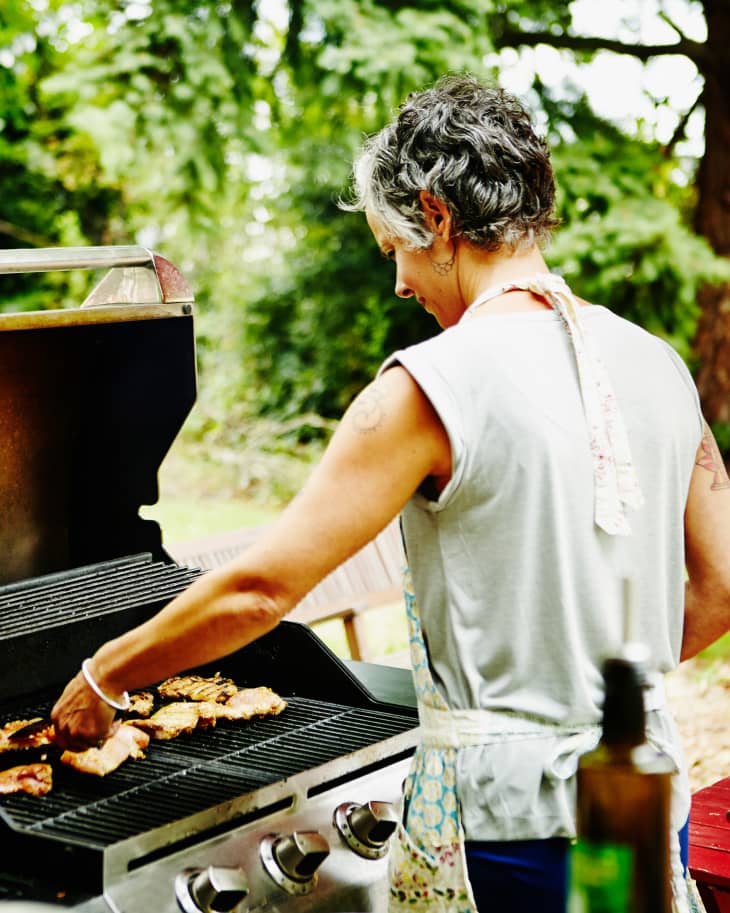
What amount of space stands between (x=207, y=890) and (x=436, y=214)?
1065 millimetres

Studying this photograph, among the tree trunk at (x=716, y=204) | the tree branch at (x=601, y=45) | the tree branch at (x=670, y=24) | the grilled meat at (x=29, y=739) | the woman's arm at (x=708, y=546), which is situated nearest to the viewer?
the woman's arm at (x=708, y=546)

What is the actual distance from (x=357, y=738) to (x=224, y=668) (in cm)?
56

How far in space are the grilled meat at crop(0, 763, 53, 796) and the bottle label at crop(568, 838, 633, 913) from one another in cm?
106

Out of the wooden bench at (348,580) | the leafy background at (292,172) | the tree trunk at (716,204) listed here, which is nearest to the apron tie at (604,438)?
the wooden bench at (348,580)

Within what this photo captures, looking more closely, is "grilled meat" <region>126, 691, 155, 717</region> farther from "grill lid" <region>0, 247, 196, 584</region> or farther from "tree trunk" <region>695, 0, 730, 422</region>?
"tree trunk" <region>695, 0, 730, 422</region>

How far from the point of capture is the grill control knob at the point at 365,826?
1877 mm

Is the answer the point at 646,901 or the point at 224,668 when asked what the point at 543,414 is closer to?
the point at 646,901

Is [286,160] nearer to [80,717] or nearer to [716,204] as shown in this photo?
[716,204]

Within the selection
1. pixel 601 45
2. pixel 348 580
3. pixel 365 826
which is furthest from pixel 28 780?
pixel 601 45

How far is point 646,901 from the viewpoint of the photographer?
1.12 metres

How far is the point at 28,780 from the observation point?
1882 mm

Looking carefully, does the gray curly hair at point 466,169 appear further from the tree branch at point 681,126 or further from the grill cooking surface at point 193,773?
the tree branch at point 681,126

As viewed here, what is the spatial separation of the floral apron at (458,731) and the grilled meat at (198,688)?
754 millimetres

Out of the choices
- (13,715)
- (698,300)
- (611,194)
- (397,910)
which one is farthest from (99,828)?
(698,300)
